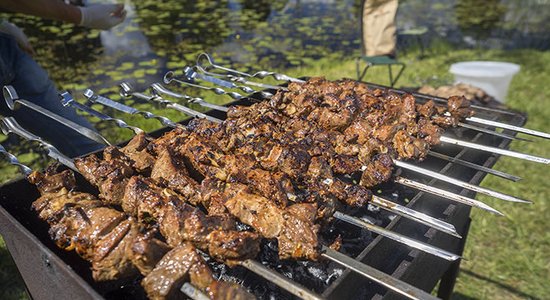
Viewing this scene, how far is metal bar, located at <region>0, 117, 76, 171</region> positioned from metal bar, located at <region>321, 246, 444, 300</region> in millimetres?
1741

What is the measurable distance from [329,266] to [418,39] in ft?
34.1

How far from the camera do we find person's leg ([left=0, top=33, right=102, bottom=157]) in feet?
12.8

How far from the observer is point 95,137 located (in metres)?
2.58

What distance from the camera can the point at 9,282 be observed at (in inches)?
152

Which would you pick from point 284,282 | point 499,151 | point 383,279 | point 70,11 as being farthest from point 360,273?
point 70,11

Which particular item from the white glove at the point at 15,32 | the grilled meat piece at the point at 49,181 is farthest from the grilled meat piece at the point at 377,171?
the white glove at the point at 15,32

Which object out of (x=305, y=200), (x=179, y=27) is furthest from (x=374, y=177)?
(x=179, y=27)

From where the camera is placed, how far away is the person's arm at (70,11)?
374 cm

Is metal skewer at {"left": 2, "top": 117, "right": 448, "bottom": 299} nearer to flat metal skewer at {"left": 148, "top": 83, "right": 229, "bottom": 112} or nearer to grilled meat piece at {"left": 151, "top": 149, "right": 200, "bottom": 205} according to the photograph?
grilled meat piece at {"left": 151, "top": 149, "right": 200, "bottom": 205}

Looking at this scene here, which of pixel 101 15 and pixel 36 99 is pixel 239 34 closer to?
pixel 101 15

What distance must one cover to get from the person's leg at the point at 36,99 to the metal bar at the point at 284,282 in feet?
9.96

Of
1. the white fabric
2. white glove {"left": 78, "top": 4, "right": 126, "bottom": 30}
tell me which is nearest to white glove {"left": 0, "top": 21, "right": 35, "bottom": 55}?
white glove {"left": 78, "top": 4, "right": 126, "bottom": 30}

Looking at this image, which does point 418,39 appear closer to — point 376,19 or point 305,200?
point 376,19

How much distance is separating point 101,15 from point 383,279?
3986 millimetres
